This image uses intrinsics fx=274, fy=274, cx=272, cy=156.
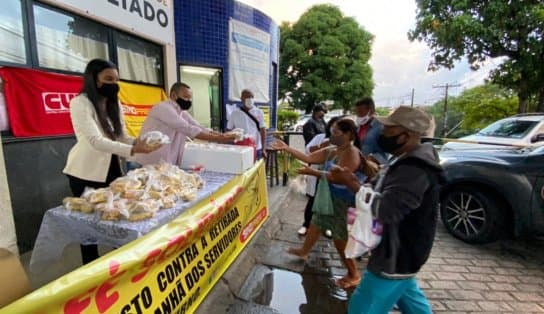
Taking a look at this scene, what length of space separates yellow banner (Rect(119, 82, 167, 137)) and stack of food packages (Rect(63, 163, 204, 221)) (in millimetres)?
2323

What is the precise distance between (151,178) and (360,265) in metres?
2.46

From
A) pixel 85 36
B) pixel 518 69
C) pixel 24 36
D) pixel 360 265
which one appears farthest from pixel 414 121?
pixel 518 69

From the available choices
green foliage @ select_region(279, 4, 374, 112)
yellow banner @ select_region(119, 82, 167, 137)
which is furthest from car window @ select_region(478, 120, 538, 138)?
yellow banner @ select_region(119, 82, 167, 137)

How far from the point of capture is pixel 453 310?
241 cm

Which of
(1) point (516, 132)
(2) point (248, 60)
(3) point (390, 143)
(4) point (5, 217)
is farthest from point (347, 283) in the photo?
(1) point (516, 132)

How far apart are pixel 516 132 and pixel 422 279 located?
657 cm

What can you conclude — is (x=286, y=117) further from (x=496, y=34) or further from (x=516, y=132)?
(x=516, y=132)

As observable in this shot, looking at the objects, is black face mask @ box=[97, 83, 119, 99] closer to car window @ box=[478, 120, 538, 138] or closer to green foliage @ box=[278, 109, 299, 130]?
car window @ box=[478, 120, 538, 138]

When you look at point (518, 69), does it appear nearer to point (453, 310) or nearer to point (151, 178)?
point (453, 310)

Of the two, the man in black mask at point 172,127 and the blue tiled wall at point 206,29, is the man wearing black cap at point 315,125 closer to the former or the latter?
the man in black mask at point 172,127

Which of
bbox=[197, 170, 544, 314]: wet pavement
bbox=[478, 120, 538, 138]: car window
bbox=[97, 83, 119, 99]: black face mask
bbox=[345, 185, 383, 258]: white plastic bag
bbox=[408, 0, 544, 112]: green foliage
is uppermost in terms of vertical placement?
bbox=[408, 0, 544, 112]: green foliage

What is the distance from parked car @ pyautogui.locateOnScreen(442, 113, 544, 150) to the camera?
6469 millimetres

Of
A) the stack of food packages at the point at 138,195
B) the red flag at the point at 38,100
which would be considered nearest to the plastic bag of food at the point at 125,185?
the stack of food packages at the point at 138,195

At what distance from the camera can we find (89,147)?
6.77 ft
